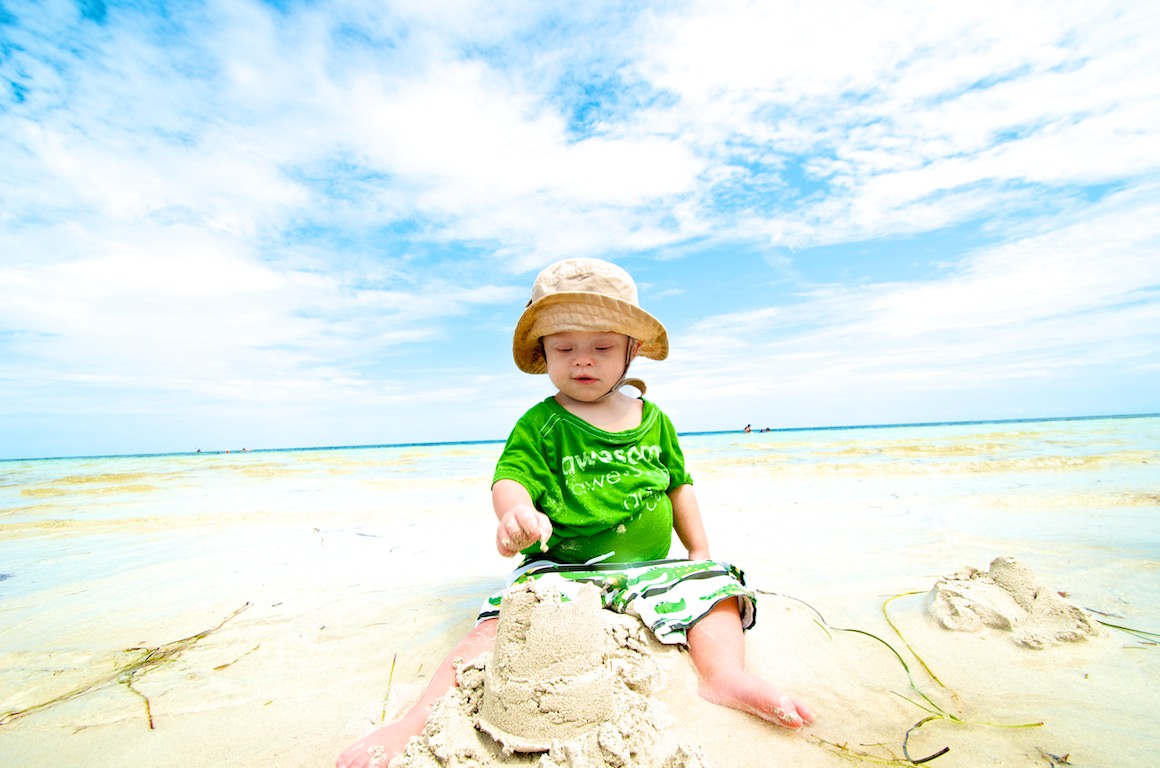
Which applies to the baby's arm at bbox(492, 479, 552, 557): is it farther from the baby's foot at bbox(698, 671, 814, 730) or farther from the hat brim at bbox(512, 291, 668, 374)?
the hat brim at bbox(512, 291, 668, 374)

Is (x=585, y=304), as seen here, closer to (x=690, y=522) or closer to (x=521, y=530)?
(x=521, y=530)

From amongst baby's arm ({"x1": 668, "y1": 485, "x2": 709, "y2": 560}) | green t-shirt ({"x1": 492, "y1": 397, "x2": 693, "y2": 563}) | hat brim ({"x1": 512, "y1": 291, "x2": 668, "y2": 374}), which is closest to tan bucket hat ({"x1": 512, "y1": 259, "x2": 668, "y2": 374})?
hat brim ({"x1": 512, "y1": 291, "x2": 668, "y2": 374})

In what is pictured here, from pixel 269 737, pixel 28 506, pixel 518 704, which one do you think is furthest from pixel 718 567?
pixel 28 506

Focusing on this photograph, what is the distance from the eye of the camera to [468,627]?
2225 mm

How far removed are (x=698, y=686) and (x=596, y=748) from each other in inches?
19.1

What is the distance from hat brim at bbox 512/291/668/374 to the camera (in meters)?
2.01

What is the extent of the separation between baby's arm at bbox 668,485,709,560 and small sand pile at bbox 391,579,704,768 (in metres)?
0.95

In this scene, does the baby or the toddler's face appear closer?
the baby

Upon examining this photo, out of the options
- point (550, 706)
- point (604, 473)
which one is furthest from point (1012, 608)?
point (550, 706)

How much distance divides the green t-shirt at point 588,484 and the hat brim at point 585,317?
0.35m

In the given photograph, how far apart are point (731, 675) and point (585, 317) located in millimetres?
1259

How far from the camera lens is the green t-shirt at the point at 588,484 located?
2041mm

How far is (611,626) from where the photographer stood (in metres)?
1.56

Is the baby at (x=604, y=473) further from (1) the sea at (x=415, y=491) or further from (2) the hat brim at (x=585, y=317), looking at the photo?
(1) the sea at (x=415, y=491)
